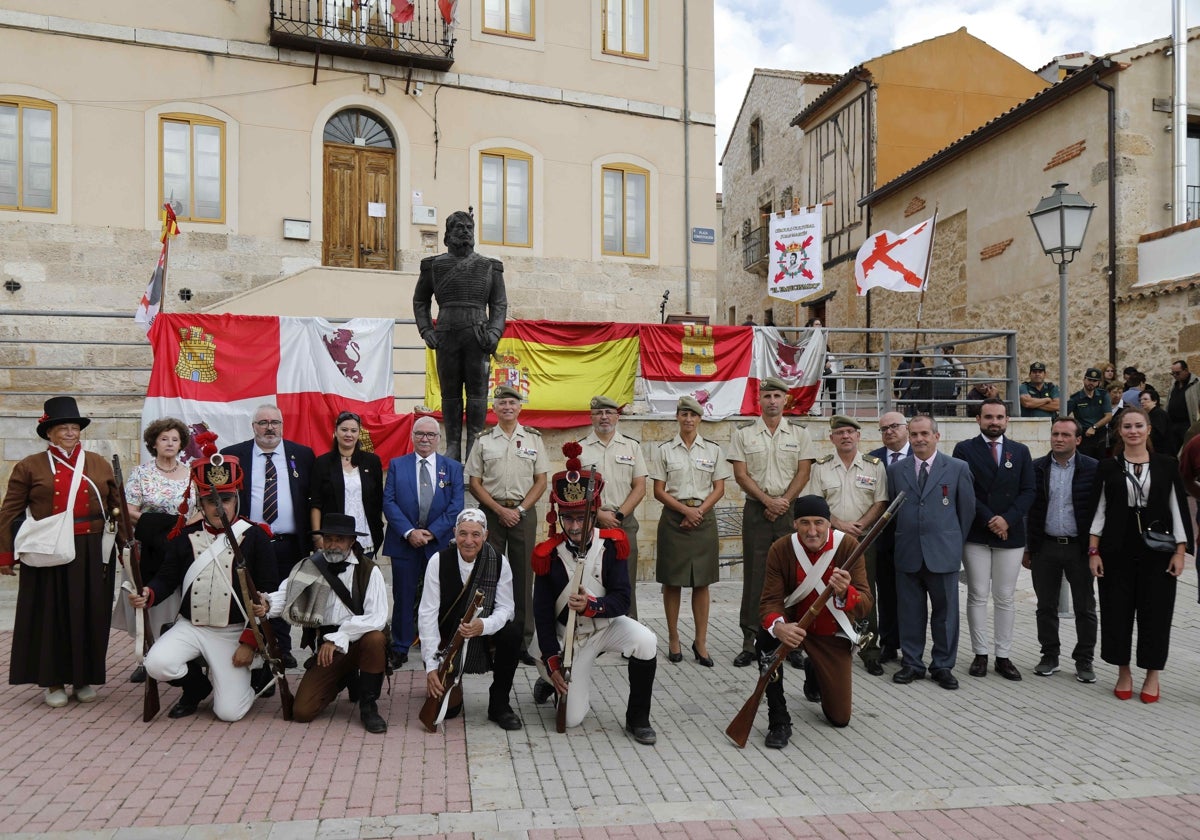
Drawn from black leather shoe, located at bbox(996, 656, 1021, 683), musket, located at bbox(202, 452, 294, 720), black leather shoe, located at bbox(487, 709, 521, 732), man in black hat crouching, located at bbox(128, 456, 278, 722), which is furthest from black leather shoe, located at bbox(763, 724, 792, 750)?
man in black hat crouching, located at bbox(128, 456, 278, 722)

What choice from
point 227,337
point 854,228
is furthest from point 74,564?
point 854,228

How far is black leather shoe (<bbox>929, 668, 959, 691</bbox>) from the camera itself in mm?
6312

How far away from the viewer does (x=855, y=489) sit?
685 centimetres

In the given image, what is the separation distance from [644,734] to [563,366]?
538 cm

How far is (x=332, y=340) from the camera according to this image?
9.34 metres

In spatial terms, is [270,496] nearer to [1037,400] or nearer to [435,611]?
[435,611]

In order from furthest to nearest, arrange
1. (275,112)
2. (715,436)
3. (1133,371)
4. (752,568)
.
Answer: (275,112), (1133,371), (715,436), (752,568)

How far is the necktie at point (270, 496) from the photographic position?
6441 millimetres

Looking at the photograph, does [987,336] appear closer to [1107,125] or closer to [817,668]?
[1107,125]

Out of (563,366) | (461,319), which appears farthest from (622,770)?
(563,366)

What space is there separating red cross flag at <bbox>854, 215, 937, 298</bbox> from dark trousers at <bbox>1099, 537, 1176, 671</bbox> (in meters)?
6.73

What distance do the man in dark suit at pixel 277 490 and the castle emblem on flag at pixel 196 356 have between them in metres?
2.79

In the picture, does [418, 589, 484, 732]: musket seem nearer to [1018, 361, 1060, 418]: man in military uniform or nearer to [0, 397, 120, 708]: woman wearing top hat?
[0, 397, 120, 708]: woman wearing top hat

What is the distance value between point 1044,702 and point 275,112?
500 inches
